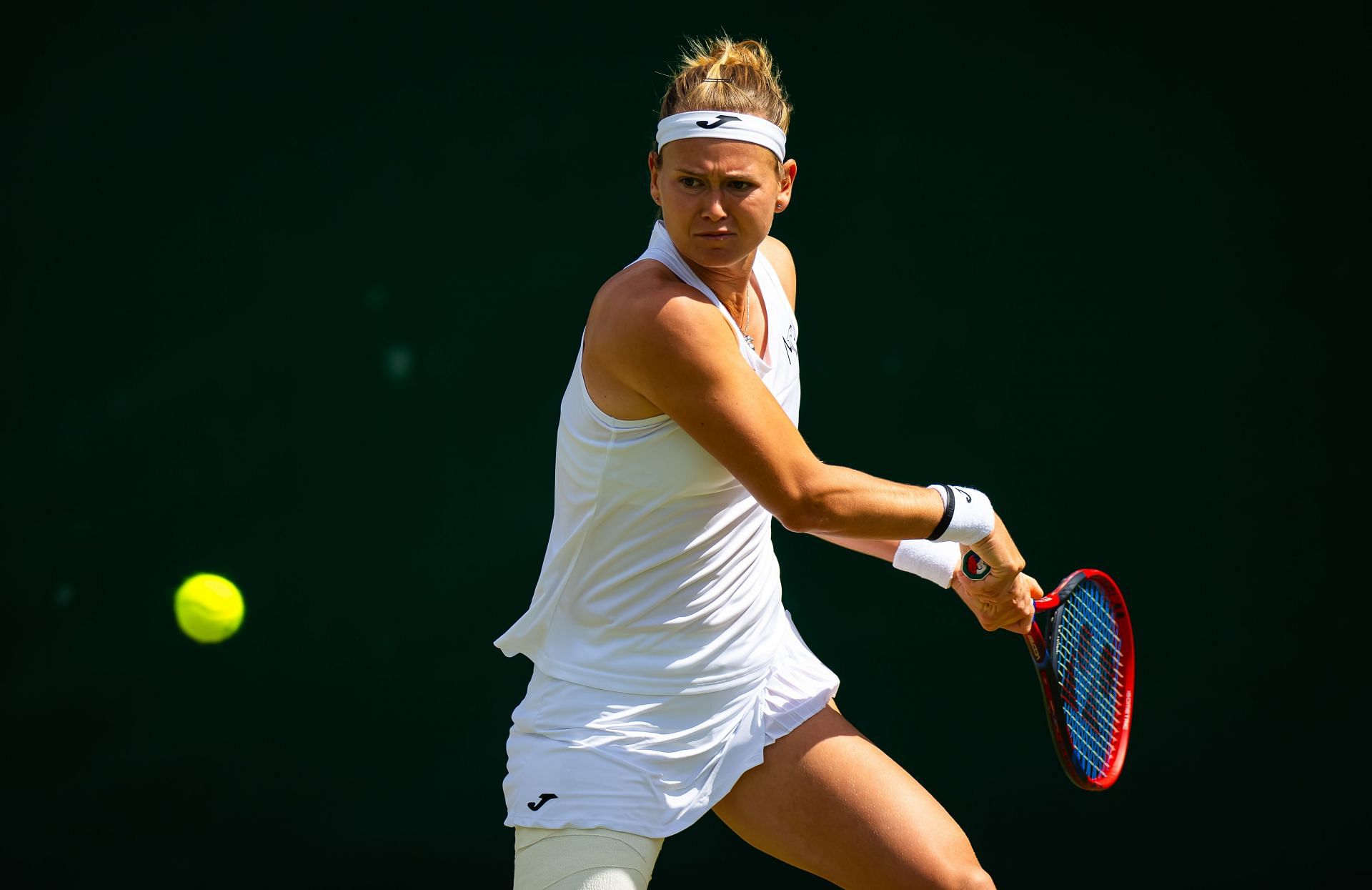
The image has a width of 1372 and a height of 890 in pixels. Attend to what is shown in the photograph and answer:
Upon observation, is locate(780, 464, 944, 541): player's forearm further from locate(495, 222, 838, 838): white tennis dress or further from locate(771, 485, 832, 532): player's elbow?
locate(495, 222, 838, 838): white tennis dress

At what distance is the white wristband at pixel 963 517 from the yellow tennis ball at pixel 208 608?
1985mm

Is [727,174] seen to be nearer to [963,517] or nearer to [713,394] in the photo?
[713,394]

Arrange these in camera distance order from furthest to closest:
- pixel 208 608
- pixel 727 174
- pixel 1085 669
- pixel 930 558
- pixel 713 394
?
pixel 208 608, pixel 1085 669, pixel 930 558, pixel 727 174, pixel 713 394

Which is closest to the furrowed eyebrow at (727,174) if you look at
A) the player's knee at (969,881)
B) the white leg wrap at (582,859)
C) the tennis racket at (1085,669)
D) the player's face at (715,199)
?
the player's face at (715,199)

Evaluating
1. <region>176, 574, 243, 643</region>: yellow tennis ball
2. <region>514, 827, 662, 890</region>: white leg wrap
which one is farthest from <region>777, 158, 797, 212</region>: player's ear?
<region>176, 574, 243, 643</region>: yellow tennis ball

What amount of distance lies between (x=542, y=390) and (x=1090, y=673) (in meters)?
1.49

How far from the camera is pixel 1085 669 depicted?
2.72 m

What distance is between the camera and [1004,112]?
3680 millimetres

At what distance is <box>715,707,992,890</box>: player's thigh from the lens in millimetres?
2191

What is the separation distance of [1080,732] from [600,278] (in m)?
1.59

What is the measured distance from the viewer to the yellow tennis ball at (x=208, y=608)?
139 inches

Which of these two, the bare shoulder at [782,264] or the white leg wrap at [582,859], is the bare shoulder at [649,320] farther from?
the white leg wrap at [582,859]

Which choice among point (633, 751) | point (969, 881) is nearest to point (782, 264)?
point (633, 751)

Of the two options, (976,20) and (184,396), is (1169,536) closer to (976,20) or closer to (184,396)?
(976,20)
